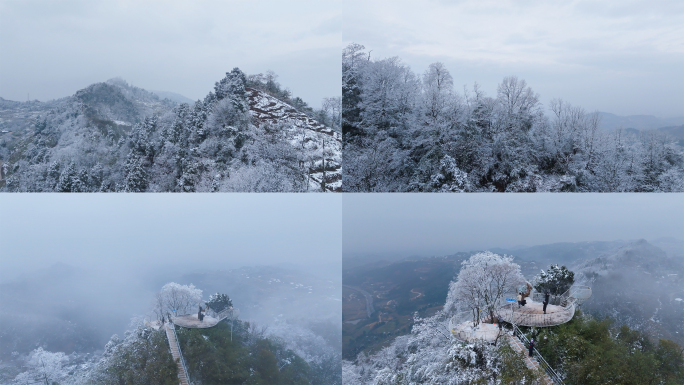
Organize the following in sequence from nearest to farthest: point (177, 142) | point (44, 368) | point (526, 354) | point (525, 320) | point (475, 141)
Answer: point (526, 354) → point (525, 320) → point (475, 141) → point (177, 142) → point (44, 368)

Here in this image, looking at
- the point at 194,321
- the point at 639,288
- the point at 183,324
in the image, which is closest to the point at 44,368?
the point at 183,324

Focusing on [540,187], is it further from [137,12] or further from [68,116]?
[68,116]

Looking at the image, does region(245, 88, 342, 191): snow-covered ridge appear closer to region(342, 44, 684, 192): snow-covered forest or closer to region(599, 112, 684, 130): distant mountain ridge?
region(342, 44, 684, 192): snow-covered forest

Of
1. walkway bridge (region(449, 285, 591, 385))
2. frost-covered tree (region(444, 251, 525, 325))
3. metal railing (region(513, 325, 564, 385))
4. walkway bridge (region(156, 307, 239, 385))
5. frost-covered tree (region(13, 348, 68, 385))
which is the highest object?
frost-covered tree (region(444, 251, 525, 325))

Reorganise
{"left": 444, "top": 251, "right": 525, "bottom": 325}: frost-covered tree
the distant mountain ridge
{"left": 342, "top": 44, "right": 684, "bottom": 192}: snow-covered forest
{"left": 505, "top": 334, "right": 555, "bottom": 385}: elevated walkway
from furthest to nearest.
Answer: the distant mountain ridge → {"left": 342, "top": 44, "right": 684, "bottom": 192}: snow-covered forest → {"left": 444, "top": 251, "right": 525, "bottom": 325}: frost-covered tree → {"left": 505, "top": 334, "right": 555, "bottom": 385}: elevated walkway

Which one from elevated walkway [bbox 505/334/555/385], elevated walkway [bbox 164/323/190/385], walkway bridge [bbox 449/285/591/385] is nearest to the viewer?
elevated walkway [bbox 505/334/555/385]

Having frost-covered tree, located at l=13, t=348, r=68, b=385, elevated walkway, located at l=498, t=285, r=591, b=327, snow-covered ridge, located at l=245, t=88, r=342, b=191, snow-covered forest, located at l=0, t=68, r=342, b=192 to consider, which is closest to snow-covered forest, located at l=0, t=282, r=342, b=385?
frost-covered tree, located at l=13, t=348, r=68, b=385

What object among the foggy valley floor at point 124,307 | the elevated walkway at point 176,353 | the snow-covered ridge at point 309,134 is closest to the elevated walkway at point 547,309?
the foggy valley floor at point 124,307

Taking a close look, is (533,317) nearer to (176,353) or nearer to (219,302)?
(219,302)
